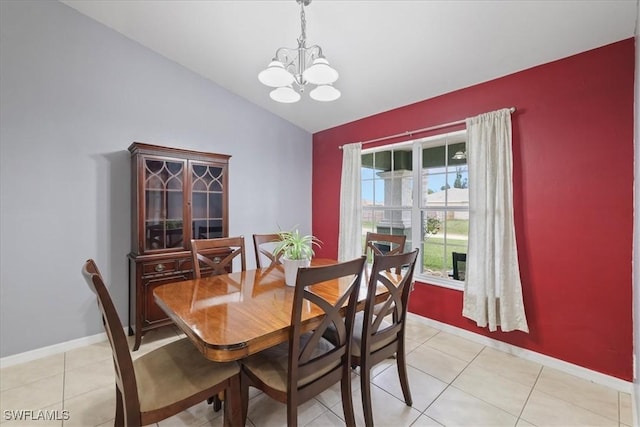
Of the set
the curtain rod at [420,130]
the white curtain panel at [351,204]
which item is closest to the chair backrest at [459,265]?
the white curtain panel at [351,204]

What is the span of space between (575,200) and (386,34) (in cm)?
193

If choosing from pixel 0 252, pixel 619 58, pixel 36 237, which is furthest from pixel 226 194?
pixel 619 58

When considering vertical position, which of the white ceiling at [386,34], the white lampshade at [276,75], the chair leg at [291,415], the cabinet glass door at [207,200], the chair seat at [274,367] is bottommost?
the chair leg at [291,415]

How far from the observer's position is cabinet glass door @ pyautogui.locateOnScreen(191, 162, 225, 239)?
290 centimetres

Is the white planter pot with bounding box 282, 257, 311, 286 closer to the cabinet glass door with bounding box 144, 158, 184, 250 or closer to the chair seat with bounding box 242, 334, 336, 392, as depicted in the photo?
the chair seat with bounding box 242, 334, 336, 392

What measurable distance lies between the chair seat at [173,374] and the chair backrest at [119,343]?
0.18 feet

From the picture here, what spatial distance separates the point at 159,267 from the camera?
266 centimetres

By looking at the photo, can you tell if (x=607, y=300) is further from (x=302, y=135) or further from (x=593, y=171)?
(x=302, y=135)

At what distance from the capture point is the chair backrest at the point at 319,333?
1.24 m

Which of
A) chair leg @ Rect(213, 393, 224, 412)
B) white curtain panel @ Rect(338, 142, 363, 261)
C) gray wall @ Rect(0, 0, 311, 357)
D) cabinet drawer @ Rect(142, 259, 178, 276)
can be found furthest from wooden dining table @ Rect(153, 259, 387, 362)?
white curtain panel @ Rect(338, 142, 363, 261)

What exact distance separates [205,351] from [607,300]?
2.66 meters

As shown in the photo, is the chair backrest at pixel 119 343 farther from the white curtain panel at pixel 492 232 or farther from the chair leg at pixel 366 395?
the white curtain panel at pixel 492 232

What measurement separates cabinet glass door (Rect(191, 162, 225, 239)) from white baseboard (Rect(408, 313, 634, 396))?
8.29 ft

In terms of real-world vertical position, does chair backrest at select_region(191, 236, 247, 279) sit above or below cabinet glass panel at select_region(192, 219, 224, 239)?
below
